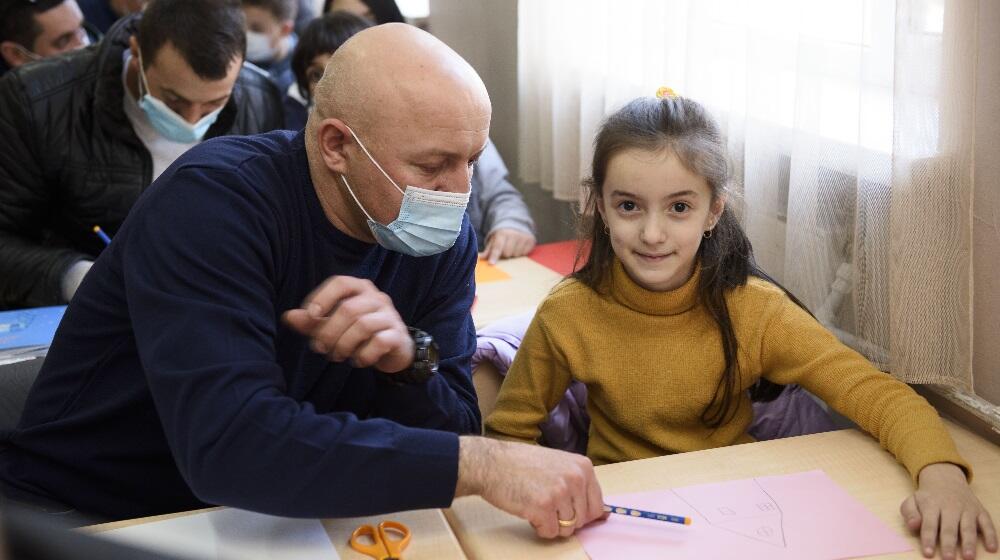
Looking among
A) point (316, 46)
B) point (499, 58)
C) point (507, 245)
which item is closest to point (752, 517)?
point (507, 245)

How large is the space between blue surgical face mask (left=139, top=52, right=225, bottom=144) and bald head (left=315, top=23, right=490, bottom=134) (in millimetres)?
1194

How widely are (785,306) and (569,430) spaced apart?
1.48 ft

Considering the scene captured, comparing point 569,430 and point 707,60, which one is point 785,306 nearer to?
point 569,430

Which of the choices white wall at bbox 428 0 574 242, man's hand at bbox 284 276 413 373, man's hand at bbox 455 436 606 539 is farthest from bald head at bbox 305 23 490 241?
white wall at bbox 428 0 574 242

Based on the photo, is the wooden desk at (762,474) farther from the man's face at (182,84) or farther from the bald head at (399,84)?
the man's face at (182,84)

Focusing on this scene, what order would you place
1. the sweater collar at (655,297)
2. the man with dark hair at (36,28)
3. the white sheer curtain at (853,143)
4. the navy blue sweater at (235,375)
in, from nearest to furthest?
the navy blue sweater at (235,375) < the white sheer curtain at (853,143) < the sweater collar at (655,297) < the man with dark hair at (36,28)

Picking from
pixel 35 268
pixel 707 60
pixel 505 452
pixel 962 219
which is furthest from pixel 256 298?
pixel 35 268

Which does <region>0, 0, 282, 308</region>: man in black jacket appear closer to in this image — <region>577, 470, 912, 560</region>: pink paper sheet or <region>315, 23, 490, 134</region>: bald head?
<region>315, 23, 490, 134</region>: bald head

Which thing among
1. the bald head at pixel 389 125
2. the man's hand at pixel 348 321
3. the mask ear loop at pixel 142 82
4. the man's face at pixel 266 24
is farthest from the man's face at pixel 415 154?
the man's face at pixel 266 24

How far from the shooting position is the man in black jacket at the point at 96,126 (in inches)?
94.2

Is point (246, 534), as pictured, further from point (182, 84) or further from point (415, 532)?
point (182, 84)

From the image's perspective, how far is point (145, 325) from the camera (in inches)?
47.5

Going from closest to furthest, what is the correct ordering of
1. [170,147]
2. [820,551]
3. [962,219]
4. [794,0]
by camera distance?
[820,551] < [962,219] < [794,0] < [170,147]

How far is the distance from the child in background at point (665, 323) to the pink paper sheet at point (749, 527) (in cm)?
25
